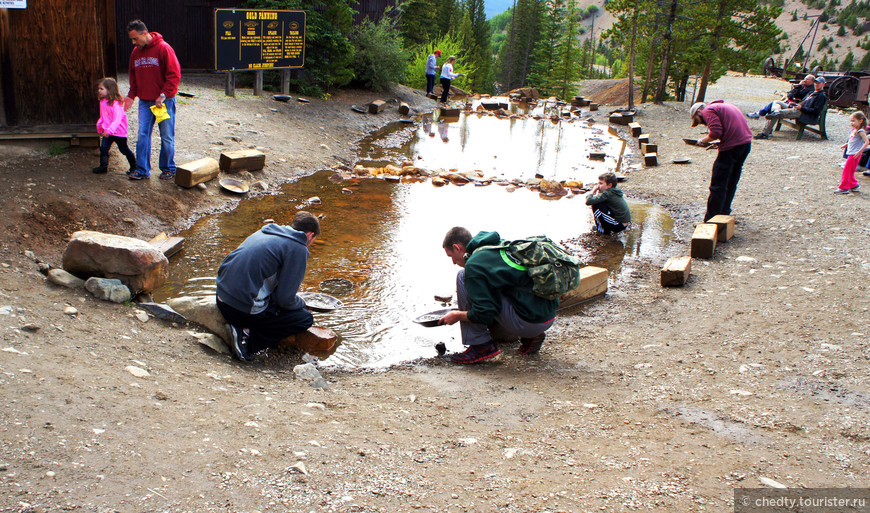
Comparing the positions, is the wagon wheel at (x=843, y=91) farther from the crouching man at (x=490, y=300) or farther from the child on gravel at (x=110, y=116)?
the child on gravel at (x=110, y=116)

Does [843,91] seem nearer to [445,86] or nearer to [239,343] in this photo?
[445,86]

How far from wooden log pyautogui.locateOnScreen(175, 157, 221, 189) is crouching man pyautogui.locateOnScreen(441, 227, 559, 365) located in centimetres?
529

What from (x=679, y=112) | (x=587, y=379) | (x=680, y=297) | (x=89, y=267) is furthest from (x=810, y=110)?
(x=89, y=267)

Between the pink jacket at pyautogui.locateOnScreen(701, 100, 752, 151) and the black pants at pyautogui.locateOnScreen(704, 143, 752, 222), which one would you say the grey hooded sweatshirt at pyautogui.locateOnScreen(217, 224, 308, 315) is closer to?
the pink jacket at pyautogui.locateOnScreen(701, 100, 752, 151)

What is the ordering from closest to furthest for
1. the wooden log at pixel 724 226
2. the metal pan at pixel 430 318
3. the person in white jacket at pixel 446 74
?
the metal pan at pixel 430 318 < the wooden log at pixel 724 226 < the person in white jacket at pixel 446 74

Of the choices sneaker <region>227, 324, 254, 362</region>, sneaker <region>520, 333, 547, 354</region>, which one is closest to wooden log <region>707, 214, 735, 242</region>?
sneaker <region>520, 333, 547, 354</region>

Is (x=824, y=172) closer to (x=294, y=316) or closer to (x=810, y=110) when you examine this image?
(x=810, y=110)

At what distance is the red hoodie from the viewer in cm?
817

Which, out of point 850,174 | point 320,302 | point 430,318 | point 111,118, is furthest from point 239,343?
point 850,174

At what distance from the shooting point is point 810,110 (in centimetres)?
1581

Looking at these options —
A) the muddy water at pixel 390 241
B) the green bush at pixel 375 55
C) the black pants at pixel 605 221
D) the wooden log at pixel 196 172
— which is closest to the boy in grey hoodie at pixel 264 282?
the muddy water at pixel 390 241

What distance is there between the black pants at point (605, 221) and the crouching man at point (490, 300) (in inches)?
154

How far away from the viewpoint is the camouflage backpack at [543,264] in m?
4.78

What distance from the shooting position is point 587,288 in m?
6.57
